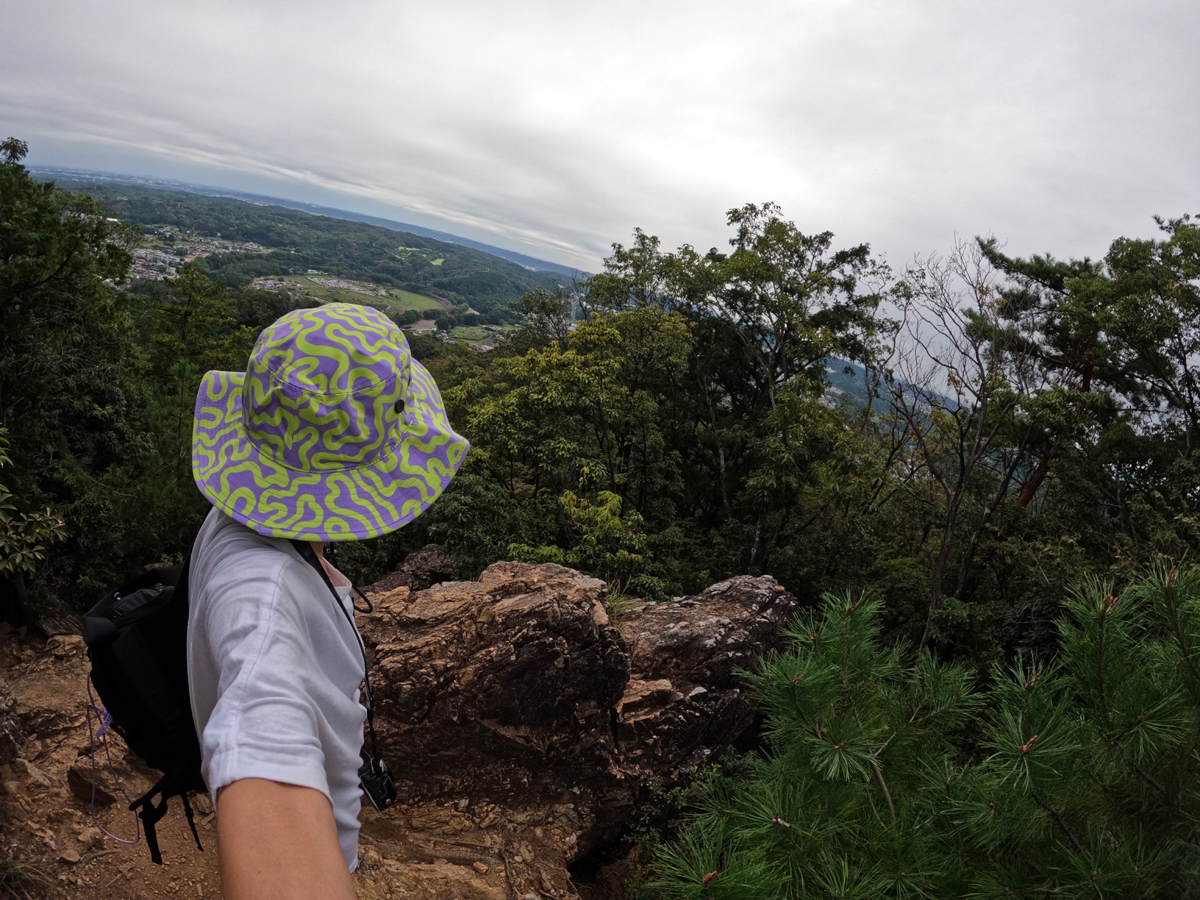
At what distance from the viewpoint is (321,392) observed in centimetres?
94

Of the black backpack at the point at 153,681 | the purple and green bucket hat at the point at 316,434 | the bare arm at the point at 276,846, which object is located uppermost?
the purple and green bucket hat at the point at 316,434

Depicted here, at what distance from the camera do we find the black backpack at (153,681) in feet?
3.11

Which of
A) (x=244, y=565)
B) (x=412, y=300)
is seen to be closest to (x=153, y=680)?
(x=244, y=565)

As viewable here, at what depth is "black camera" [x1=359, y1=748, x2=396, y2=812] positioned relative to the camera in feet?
4.95

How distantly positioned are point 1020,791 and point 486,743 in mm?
3852

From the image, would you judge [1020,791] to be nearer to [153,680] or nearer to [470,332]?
[153,680]

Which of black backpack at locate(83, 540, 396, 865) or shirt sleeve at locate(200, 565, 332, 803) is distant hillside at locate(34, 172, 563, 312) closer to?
black backpack at locate(83, 540, 396, 865)

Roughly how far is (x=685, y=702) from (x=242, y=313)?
104ft

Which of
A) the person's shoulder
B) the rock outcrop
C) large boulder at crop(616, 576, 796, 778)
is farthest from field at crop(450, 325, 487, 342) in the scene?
the person's shoulder

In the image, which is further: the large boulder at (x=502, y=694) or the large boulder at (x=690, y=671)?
the large boulder at (x=690, y=671)

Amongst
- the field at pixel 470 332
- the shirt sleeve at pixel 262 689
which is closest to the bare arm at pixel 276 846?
the shirt sleeve at pixel 262 689

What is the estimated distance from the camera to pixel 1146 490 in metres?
9.95

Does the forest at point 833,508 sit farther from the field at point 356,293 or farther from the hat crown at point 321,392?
the field at point 356,293

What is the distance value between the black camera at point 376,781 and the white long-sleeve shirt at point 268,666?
20.7 inches
